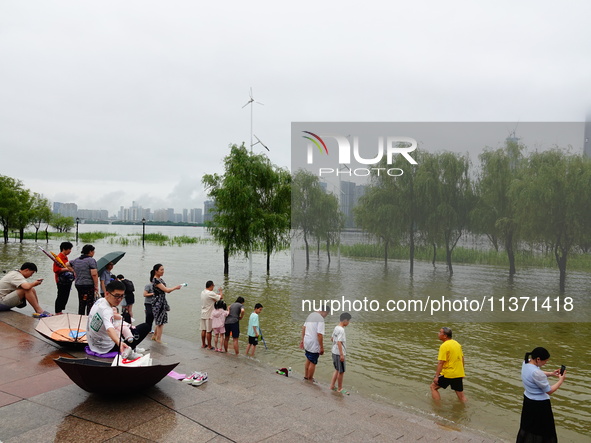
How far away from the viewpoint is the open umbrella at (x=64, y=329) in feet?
23.9

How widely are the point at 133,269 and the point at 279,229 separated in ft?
37.5

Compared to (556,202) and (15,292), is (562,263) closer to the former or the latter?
(556,202)

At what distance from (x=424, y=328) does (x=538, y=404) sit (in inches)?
367

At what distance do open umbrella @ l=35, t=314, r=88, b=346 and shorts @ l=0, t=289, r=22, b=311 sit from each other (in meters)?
3.25

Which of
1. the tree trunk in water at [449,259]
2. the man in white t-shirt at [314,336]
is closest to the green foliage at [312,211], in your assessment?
the tree trunk in water at [449,259]

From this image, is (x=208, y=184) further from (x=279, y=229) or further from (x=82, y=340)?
(x=82, y=340)

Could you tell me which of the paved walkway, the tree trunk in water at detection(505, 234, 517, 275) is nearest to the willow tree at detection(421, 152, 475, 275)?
the tree trunk in water at detection(505, 234, 517, 275)

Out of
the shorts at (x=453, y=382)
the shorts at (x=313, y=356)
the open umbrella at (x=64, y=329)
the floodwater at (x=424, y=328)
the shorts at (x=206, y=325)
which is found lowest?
the floodwater at (x=424, y=328)

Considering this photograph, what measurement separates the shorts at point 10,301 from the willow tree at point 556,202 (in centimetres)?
2318

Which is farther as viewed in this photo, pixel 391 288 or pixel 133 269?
pixel 133 269

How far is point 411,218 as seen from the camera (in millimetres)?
25297

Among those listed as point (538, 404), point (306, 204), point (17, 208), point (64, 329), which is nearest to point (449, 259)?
point (306, 204)

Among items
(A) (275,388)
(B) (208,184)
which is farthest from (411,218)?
(A) (275,388)

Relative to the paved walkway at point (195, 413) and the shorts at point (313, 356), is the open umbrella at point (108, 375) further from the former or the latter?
the shorts at point (313, 356)
